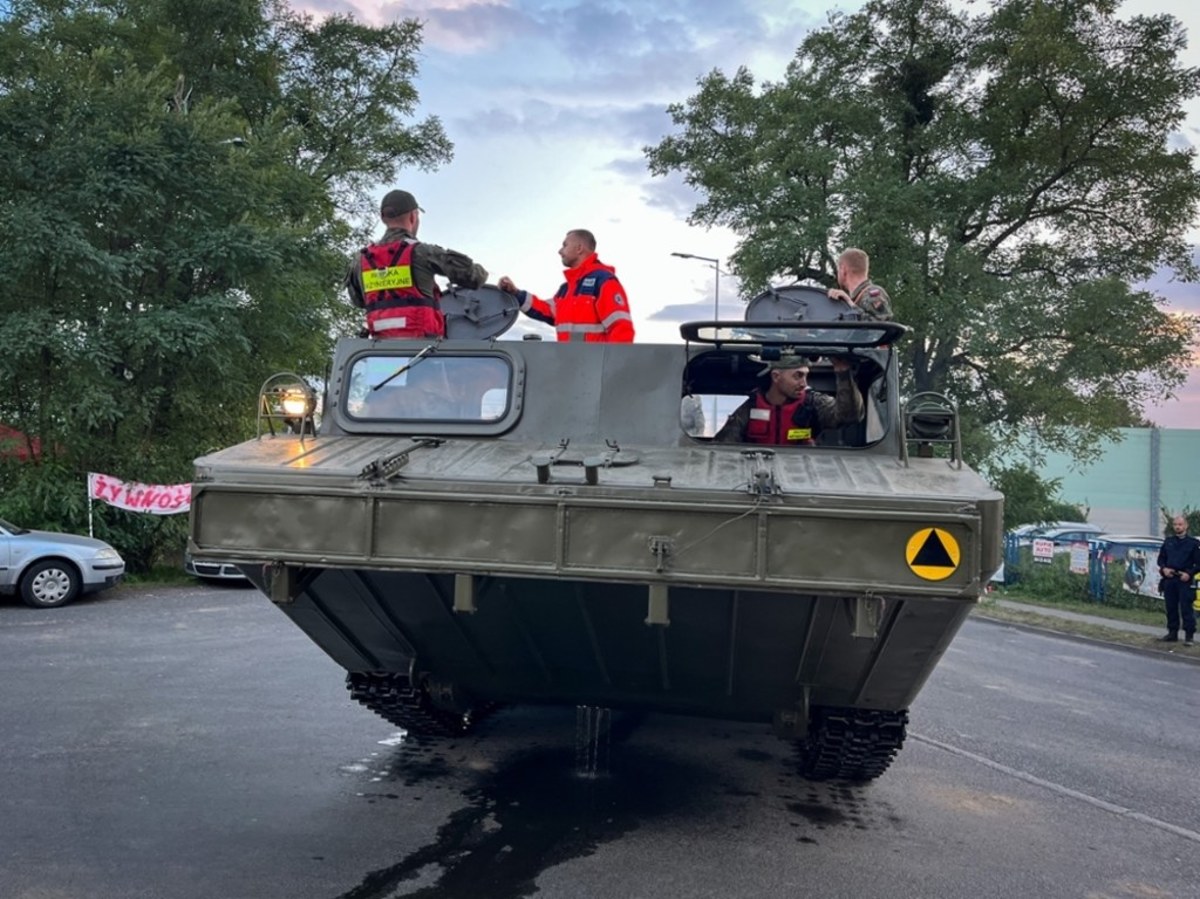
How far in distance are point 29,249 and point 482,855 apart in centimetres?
1168

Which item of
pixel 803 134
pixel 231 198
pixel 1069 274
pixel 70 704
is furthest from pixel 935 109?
pixel 70 704

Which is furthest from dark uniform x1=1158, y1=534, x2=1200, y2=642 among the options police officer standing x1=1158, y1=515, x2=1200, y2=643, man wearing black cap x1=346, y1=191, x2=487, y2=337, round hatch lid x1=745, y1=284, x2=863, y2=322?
man wearing black cap x1=346, y1=191, x2=487, y2=337

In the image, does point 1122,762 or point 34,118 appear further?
point 34,118

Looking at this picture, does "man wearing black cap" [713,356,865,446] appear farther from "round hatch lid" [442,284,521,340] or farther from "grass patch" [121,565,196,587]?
"grass patch" [121,565,196,587]

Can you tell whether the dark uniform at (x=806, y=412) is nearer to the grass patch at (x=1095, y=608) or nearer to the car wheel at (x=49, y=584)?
the car wheel at (x=49, y=584)

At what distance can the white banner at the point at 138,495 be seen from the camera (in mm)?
14062

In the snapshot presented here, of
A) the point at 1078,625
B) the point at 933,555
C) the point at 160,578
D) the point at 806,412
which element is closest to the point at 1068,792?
the point at 806,412

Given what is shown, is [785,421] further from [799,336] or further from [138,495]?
[138,495]

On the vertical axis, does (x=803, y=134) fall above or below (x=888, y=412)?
above

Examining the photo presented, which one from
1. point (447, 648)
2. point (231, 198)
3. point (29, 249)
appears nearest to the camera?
point (447, 648)

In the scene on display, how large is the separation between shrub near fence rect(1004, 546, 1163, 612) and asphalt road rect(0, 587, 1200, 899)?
10.3 metres

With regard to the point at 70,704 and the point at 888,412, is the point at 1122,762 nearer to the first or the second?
the point at 888,412

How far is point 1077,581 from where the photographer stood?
19.1 meters

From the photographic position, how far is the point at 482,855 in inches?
174
